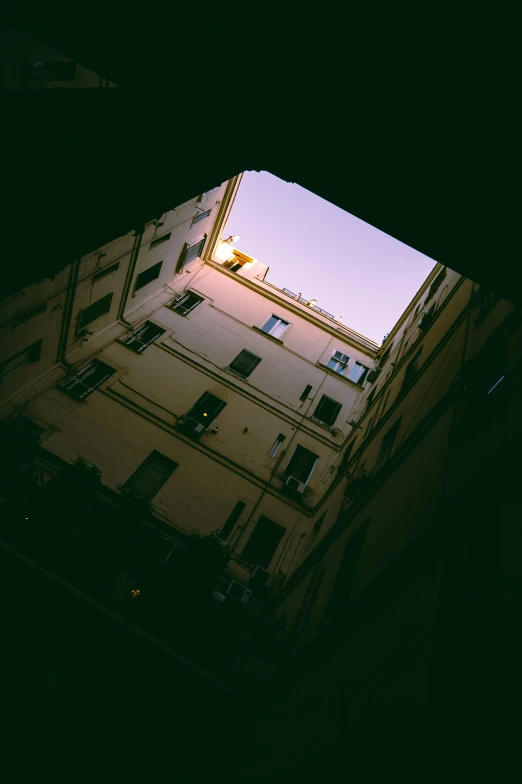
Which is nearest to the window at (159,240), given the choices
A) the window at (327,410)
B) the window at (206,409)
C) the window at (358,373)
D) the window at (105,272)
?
the window at (105,272)

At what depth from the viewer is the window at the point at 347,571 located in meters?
6.82

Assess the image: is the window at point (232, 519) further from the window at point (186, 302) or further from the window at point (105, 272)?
the window at point (186, 302)

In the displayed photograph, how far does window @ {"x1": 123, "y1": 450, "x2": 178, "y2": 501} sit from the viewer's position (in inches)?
456

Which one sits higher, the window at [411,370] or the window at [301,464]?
the window at [411,370]

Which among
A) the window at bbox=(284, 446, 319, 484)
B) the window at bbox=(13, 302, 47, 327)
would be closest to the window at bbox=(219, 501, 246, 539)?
the window at bbox=(284, 446, 319, 484)

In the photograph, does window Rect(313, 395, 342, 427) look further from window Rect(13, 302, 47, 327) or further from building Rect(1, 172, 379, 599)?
window Rect(13, 302, 47, 327)

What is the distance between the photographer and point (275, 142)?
4.30 m

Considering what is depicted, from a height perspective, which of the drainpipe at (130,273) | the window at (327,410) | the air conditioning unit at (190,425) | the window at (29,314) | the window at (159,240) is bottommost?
the window at (29,314)

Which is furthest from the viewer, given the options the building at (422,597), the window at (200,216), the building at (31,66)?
the window at (200,216)

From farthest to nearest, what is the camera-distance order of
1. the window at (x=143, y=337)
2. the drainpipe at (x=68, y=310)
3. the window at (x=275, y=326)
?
the window at (x=275, y=326), the window at (x=143, y=337), the drainpipe at (x=68, y=310)

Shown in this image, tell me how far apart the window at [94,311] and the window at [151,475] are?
4806mm

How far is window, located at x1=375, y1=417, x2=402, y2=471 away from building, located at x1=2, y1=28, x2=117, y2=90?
9369 mm

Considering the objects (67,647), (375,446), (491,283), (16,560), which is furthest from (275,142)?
(67,647)

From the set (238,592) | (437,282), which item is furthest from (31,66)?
(437,282)
